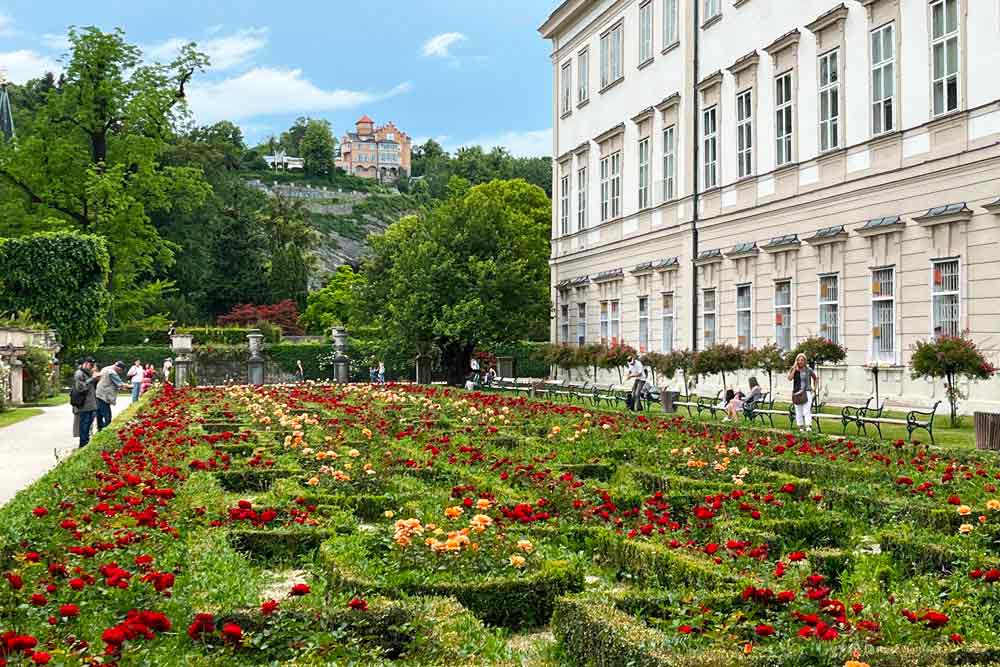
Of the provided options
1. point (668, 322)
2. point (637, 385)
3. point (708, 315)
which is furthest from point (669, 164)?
point (637, 385)

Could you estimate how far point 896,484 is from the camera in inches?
457

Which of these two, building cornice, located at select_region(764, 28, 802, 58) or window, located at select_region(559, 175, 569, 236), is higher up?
building cornice, located at select_region(764, 28, 802, 58)

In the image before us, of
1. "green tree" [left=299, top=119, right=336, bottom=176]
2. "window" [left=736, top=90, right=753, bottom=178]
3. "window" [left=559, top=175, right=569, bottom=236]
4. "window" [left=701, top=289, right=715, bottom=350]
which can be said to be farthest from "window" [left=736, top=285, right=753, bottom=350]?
"green tree" [left=299, top=119, right=336, bottom=176]

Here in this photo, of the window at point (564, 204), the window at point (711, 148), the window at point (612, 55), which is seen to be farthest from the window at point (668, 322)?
the window at point (564, 204)

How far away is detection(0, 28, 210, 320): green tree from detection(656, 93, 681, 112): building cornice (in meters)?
29.1

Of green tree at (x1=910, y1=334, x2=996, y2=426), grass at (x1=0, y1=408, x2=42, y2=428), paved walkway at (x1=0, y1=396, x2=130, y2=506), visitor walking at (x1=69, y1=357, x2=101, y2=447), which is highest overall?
green tree at (x1=910, y1=334, x2=996, y2=426)

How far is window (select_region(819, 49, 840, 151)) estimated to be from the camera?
26.5m

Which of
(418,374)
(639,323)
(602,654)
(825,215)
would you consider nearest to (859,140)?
(825,215)

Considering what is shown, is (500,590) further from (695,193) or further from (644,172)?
(644,172)

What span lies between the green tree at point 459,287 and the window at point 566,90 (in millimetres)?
4781

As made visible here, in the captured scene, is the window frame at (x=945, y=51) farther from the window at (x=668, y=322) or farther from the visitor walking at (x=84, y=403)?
the visitor walking at (x=84, y=403)

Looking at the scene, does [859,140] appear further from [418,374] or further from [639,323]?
[418,374]

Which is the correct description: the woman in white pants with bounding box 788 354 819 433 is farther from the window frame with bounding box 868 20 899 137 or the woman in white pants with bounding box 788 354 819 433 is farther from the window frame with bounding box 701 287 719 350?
the window frame with bounding box 701 287 719 350

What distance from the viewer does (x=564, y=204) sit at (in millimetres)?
47281
